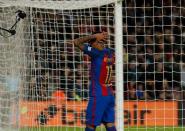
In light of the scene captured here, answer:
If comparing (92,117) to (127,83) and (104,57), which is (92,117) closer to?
(104,57)

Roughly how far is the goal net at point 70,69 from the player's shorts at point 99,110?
0.57 metres

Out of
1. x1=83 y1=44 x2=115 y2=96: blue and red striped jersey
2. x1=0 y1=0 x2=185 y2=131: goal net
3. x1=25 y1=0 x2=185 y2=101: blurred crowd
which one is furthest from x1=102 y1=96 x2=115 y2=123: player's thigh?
x1=25 y1=0 x2=185 y2=101: blurred crowd

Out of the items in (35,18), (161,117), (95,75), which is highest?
(35,18)

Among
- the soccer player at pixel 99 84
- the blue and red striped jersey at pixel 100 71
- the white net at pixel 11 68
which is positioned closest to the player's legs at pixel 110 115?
the soccer player at pixel 99 84

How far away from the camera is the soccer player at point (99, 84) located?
8562 mm

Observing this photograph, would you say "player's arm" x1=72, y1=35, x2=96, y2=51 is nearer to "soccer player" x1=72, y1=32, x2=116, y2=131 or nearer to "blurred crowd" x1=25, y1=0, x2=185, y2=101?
"soccer player" x1=72, y1=32, x2=116, y2=131

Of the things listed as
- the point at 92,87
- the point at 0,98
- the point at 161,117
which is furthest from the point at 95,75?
the point at 161,117

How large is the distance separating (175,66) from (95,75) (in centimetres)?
535

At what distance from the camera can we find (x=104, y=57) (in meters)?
8.69

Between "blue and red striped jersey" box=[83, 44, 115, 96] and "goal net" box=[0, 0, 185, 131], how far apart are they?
2.01ft

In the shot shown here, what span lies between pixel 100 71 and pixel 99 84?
0.53ft

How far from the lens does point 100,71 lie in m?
8.65

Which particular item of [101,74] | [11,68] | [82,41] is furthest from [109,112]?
[11,68]

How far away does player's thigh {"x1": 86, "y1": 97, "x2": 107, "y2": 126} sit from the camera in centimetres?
854
